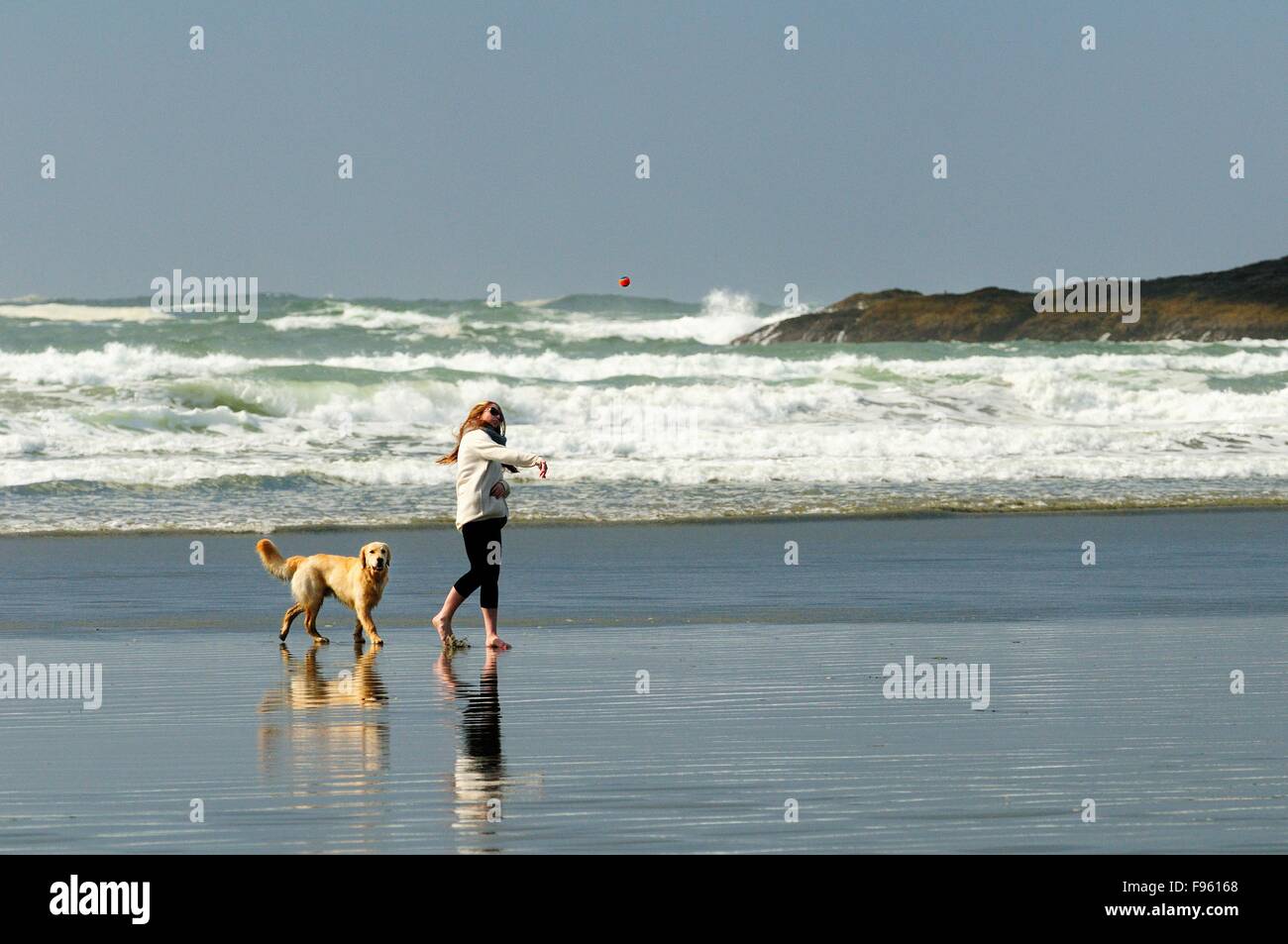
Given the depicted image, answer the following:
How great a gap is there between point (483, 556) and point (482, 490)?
0.42 meters

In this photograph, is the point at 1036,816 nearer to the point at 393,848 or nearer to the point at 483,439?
the point at 393,848

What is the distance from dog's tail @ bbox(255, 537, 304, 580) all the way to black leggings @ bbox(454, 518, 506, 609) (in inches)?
42.7

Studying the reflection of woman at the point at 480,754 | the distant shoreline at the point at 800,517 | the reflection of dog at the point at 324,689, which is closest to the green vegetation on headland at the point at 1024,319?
the distant shoreline at the point at 800,517

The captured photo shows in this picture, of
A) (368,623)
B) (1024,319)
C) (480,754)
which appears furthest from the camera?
(1024,319)

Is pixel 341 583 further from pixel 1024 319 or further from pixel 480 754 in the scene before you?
pixel 1024 319

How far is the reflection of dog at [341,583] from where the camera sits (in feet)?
36.3

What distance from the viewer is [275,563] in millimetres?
11891

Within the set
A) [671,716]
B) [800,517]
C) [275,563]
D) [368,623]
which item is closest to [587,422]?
[800,517]

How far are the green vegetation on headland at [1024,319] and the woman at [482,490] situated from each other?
55.4 meters

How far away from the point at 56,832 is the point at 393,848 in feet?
3.82

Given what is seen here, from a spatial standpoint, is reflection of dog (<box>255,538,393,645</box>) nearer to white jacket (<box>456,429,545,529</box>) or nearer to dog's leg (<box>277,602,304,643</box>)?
dog's leg (<box>277,602,304,643</box>)

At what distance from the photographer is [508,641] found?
11.1 m

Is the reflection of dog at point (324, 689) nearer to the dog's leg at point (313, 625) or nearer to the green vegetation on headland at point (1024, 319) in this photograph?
the dog's leg at point (313, 625)
